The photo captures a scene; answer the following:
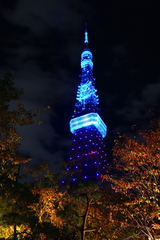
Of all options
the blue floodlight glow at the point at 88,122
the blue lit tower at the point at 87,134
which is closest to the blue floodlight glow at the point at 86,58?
the blue lit tower at the point at 87,134

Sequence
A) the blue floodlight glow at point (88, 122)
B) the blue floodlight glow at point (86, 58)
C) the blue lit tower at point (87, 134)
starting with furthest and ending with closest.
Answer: the blue floodlight glow at point (86, 58) → the blue floodlight glow at point (88, 122) → the blue lit tower at point (87, 134)

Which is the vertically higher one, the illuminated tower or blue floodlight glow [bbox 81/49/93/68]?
blue floodlight glow [bbox 81/49/93/68]

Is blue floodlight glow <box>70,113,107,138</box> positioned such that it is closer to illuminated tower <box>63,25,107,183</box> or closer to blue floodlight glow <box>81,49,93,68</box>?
illuminated tower <box>63,25,107,183</box>

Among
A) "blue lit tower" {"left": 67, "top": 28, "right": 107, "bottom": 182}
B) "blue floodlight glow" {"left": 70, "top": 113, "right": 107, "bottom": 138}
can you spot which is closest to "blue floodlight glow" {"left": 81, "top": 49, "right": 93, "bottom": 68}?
"blue lit tower" {"left": 67, "top": 28, "right": 107, "bottom": 182}

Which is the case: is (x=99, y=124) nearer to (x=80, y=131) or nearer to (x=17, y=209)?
(x=80, y=131)

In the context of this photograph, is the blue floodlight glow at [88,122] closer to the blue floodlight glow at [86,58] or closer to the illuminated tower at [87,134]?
the illuminated tower at [87,134]

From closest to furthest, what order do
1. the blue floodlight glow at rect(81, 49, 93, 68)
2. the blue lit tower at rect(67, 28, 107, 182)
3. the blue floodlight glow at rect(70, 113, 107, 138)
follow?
the blue lit tower at rect(67, 28, 107, 182), the blue floodlight glow at rect(70, 113, 107, 138), the blue floodlight glow at rect(81, 49, 93, 68)

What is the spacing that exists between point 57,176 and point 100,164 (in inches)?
938

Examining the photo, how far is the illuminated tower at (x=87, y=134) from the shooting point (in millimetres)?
37156

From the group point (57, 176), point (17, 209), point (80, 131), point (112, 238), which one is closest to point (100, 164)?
point (80, 131)

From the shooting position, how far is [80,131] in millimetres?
42562

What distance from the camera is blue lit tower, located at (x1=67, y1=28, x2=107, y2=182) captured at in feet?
122

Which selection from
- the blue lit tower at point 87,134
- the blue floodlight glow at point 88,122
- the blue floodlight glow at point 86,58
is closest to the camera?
the blue lit tower at point 87,134

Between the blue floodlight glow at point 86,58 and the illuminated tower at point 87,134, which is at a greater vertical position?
the blue floodlight glow at point 86,58
